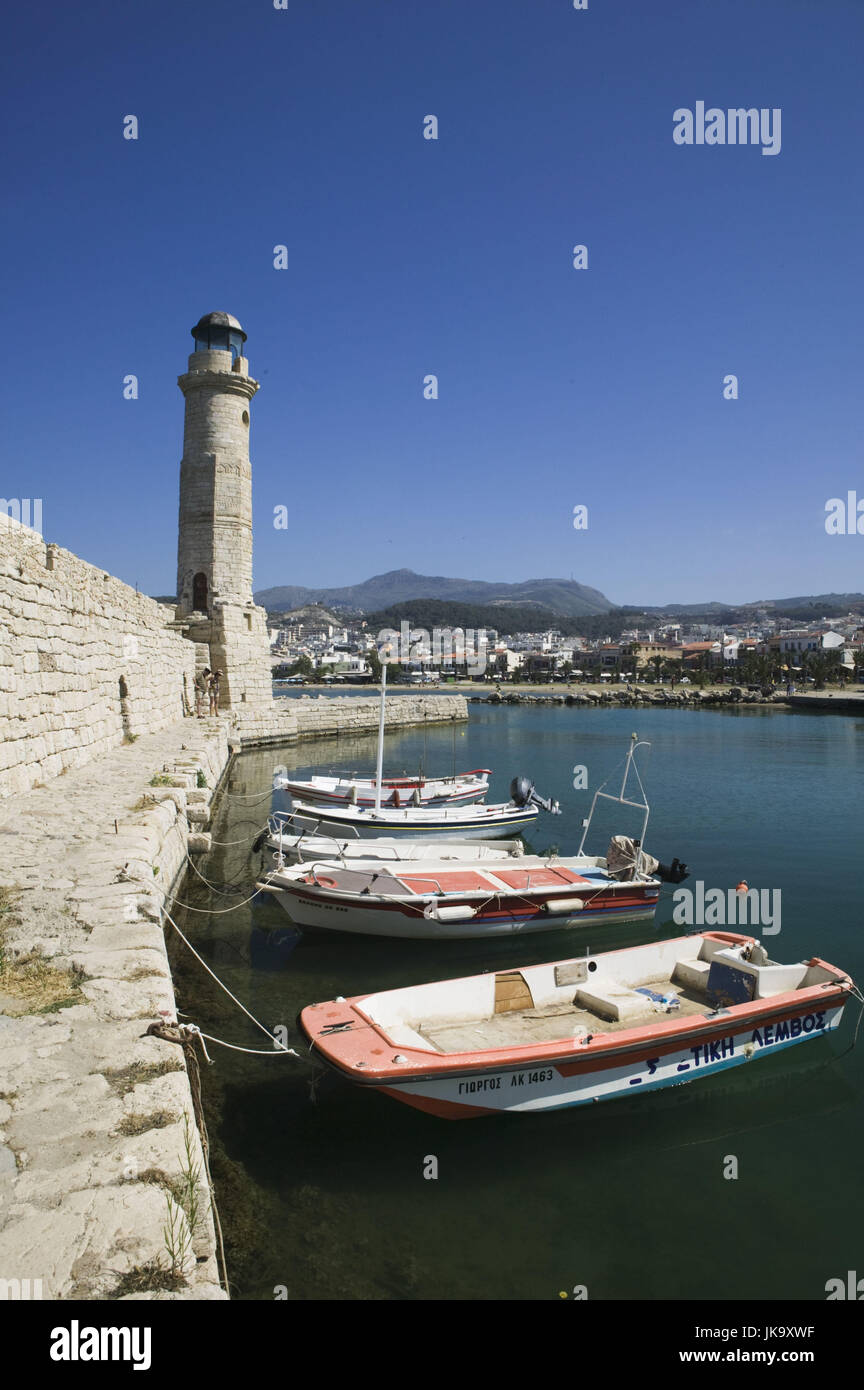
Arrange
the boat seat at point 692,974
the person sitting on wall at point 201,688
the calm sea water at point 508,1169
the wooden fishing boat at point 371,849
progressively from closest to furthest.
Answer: the calm sea water at point 508,1169 < the boat seat at point 692,974 < the wooden fishing boat at point 371,849 < the person sitting on wall at point 201,688

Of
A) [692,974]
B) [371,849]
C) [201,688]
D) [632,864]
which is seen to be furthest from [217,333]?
[692,974]

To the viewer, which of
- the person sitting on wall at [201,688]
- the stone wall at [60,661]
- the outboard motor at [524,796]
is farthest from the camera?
the person sitting on wall at [201,688]

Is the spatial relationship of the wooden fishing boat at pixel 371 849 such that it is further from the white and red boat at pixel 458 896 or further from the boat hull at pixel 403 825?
the boat hull at pixel 403 825

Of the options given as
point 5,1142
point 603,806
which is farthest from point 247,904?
point 603,806

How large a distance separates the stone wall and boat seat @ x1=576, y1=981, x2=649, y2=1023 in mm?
6976

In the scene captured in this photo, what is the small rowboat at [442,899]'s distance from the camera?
10.3 meters

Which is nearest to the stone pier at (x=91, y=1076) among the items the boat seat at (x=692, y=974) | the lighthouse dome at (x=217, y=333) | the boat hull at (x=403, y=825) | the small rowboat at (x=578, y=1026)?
the small rowboat at (x=578, y=1026)

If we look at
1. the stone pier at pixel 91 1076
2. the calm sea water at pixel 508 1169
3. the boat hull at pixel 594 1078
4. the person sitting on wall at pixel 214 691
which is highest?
the person sitting on wall at pixel 214 691

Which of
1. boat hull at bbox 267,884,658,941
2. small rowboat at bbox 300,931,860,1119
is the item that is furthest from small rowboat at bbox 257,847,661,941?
small rowboat at bbox 300,931,860,1119

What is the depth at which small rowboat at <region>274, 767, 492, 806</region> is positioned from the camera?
1839cm

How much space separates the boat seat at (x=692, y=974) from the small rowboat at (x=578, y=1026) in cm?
1

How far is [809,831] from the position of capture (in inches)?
734
